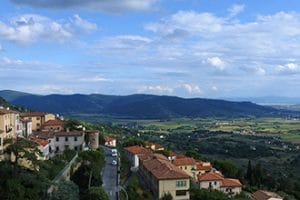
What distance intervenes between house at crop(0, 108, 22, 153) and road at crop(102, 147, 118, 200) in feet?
35.1

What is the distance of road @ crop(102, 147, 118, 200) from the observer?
46.2 m

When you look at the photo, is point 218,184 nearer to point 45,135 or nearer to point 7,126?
point 45,135

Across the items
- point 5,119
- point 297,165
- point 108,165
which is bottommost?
point 297,165

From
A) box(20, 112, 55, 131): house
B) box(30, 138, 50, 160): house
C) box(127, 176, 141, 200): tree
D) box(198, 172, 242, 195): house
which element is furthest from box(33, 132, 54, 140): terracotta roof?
box(198, 172, 242, 195): house

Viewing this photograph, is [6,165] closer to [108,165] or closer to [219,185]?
[108,165]

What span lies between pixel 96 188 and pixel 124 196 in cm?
505

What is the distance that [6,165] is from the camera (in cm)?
4088

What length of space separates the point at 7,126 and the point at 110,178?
12.5 metres

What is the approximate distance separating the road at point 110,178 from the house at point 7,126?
1071 centimetres

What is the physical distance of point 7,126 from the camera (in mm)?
52938

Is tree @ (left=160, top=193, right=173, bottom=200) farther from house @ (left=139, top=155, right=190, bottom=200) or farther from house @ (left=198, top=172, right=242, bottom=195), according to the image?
house @ (left=198, top=172, right=242, bottom=195)

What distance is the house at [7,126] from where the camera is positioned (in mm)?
48200

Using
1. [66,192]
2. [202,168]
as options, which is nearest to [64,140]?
[66,192]

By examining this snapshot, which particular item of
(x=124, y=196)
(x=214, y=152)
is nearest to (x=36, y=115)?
(x=124, y=196)
